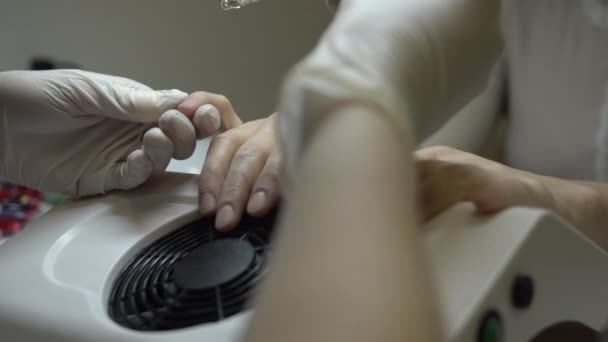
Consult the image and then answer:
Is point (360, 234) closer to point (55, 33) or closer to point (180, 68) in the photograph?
point (180, 68)

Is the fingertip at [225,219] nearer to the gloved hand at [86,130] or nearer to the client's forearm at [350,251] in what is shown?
the gloved hand at [86,130]

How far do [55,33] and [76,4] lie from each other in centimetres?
11

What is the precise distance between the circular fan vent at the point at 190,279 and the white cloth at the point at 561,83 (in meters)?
0.39

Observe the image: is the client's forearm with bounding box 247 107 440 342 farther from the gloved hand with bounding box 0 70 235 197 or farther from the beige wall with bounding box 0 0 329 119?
the beige wall with bounding box 0 0 329 119

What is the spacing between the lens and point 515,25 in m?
0.72

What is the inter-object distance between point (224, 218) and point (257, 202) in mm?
36

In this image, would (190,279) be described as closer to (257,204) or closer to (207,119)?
(257,204)

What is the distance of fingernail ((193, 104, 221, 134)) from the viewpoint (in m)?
0.67

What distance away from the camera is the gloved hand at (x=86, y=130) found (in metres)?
0.64

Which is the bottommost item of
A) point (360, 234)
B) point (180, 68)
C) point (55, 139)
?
point (180, 68)

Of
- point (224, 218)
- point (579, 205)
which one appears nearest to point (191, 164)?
point (224, 218)

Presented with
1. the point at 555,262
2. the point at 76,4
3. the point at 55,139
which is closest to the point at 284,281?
the point at 555,262

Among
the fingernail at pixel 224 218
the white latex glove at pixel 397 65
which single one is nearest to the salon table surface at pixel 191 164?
the fingernail at pixel 224 218

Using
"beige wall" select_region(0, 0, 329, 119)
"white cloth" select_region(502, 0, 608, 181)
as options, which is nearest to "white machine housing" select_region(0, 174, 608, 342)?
"white cloth" select_region(502, 0, 608, 181)
